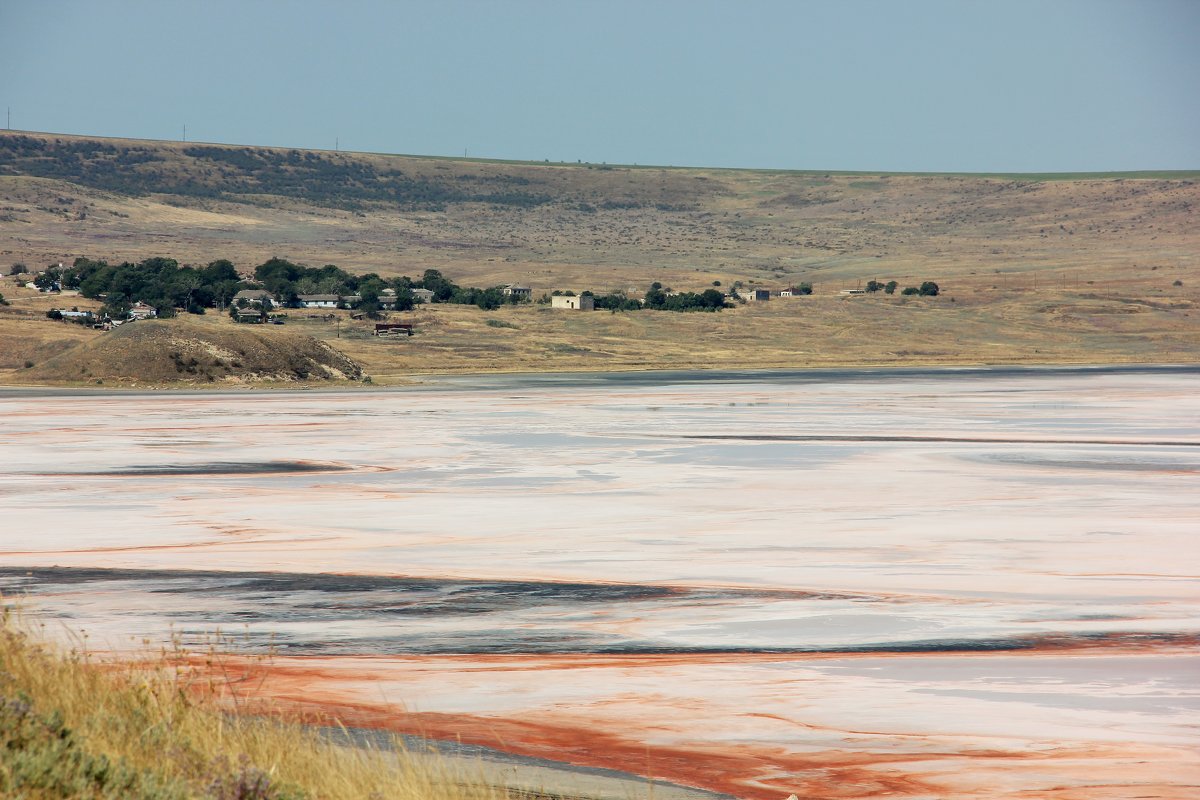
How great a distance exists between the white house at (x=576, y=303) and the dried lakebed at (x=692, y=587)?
80.8 m

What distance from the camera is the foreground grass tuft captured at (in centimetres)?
757

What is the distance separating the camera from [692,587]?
18.4 metres

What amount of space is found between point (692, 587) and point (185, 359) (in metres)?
59.8

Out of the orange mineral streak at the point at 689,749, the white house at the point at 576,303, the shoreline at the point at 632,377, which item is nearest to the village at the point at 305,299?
the white house at the point at 576,303

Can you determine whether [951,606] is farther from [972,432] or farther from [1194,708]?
[972,432]

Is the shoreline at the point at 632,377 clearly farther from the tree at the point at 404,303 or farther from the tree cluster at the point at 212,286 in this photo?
the tree cluster at the point at 212,286

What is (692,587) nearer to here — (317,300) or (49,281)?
(317,300)

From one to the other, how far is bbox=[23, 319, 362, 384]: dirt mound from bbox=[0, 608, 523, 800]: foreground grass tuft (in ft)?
212

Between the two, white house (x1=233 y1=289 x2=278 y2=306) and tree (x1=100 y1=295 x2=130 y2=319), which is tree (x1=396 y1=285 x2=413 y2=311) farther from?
tree (x1=100 y1=295 x2=130 y2=319)

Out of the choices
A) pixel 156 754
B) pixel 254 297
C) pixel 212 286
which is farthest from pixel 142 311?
pixel 156 754

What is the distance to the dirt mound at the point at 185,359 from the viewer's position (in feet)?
238

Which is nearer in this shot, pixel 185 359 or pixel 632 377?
pixel 185 359

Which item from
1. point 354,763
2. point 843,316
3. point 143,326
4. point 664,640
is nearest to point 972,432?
point 664,640

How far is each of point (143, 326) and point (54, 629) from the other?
210 feet
